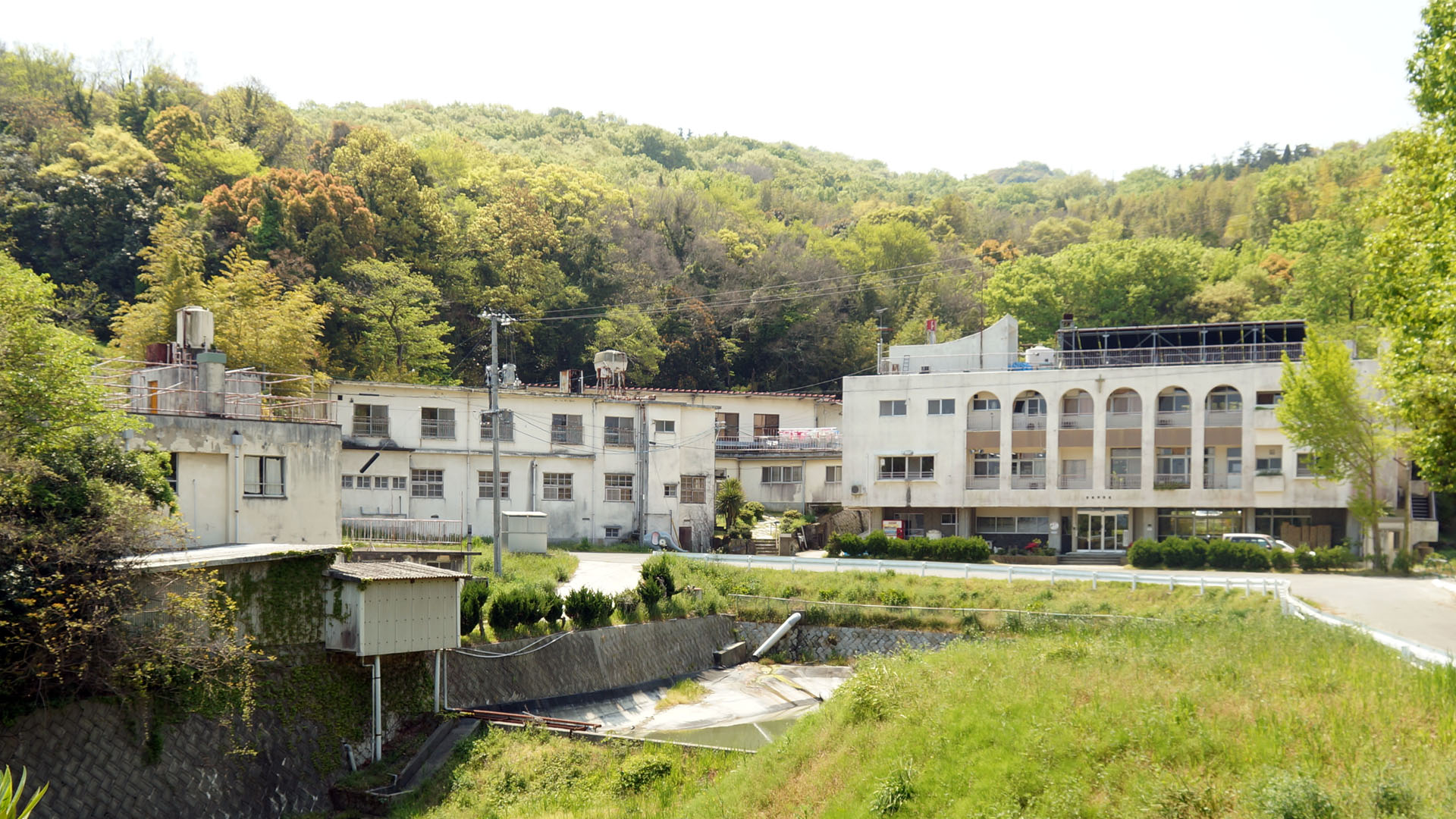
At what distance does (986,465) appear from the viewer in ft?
166

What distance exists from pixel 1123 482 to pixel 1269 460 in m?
5.94

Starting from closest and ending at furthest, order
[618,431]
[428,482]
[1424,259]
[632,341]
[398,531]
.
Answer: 1. [1424,259]
2. [398,531]
3. [428,482]
4. [618,431]
5. [632,341]

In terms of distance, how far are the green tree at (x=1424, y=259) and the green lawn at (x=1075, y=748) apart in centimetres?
599

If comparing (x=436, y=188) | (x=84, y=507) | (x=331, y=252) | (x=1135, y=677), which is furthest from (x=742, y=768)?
(x=436, y=188)

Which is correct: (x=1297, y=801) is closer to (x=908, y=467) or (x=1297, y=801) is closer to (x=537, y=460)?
(x=537, y=460)

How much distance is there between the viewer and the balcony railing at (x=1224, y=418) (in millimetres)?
47719

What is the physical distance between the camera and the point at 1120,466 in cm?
4938

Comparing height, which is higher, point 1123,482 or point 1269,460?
point 1269,460

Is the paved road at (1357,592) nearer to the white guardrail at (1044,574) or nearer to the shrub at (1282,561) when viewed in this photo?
the white guardrail at (1044,574)

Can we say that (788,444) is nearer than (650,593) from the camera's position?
No

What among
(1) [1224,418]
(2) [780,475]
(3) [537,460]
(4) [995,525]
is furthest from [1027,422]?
(3) [537,460]

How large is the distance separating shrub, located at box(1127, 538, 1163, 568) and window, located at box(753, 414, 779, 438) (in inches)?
865

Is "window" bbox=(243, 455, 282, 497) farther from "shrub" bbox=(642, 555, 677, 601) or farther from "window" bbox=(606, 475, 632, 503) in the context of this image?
"window" bbox=(606, 475, 632, 503)

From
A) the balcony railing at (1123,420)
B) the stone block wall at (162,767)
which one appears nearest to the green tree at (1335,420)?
the balcony railing at (1123,420)
